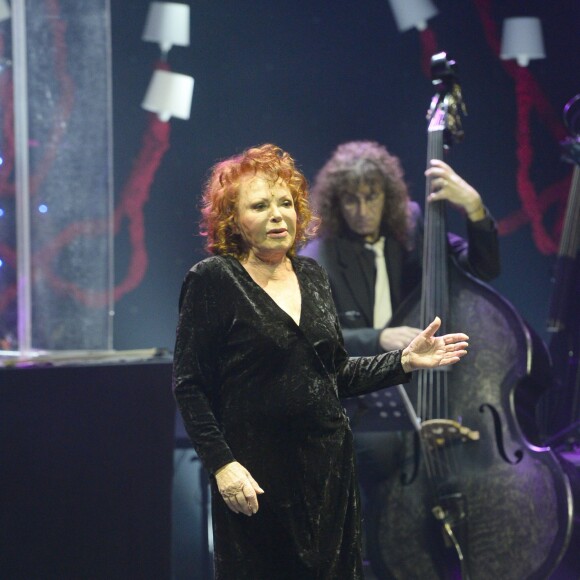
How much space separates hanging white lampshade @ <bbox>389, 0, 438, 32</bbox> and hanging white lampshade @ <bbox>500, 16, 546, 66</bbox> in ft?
1.10

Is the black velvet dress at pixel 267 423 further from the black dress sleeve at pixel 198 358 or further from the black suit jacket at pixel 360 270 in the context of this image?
the black suit jacket at pixel 360 270

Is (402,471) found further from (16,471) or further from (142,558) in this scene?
(16,471)

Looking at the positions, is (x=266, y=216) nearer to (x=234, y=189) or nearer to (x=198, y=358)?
(x=234, y=189)

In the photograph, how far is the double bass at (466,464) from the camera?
2799 millimetres

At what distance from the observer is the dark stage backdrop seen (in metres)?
3.85

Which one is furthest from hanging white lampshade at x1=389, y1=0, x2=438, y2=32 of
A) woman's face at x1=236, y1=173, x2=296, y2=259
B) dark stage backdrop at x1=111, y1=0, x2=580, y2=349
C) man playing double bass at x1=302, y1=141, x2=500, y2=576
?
woman's face at x1=236, y1=173, x2=296, y2=259

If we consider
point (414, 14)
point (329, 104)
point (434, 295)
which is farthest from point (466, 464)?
point (414, 14)

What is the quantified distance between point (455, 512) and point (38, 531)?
1.29 metres

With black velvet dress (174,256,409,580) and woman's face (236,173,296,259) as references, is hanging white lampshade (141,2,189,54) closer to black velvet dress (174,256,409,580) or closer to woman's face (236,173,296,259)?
woman's face (236,173,296,259)

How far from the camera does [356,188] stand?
348 centimetres

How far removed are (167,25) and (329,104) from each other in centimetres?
76

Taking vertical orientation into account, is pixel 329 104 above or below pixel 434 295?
above

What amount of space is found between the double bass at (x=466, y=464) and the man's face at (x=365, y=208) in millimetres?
473

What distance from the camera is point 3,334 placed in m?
3.10
